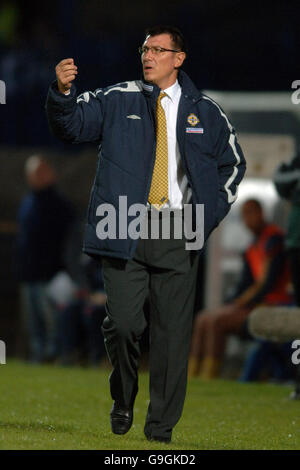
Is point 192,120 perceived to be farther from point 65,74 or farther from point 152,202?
point 65,74

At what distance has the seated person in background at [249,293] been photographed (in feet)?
43.2

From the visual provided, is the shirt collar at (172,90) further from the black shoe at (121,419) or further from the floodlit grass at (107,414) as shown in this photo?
the floodlit grass at (107,414)

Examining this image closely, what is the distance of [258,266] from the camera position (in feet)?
44.2

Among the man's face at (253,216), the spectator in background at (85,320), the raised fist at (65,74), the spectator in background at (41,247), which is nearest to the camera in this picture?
the raised fist at (65,74)

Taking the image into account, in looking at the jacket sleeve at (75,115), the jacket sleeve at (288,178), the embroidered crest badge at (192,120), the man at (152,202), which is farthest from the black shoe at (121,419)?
the jacket sleeve at (288,178)

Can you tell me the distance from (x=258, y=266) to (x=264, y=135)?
2.02m

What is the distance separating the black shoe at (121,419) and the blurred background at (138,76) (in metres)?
7.11

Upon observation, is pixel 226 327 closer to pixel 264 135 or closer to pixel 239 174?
pixel 264 135

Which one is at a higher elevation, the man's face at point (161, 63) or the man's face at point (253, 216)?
the man's face at point (161, 63)

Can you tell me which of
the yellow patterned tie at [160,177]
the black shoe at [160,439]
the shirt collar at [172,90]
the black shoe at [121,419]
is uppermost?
the shirt collar at [172,90]

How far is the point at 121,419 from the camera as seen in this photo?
7414 millimetres

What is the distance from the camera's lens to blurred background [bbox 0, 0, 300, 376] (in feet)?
48.9

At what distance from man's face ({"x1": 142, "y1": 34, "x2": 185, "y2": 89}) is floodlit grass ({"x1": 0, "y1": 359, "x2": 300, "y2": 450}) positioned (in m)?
2.14

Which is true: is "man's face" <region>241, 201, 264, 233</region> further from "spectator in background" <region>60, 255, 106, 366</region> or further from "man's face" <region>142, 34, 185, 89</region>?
"man's face" <region>142, 34, 185, 89</region>
